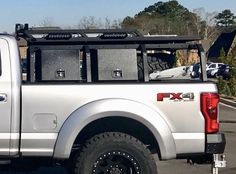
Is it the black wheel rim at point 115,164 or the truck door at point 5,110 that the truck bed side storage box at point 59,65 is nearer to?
the truck door at point 5,110

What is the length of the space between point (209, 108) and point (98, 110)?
1.27 meters

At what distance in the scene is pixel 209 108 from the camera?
6.99m

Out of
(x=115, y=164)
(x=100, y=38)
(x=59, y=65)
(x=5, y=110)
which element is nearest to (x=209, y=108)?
(x=115, y=164)

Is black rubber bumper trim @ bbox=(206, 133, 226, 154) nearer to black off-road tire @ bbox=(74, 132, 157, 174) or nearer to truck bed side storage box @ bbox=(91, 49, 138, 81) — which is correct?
black off-road tire @ bbox=(74, 132, 157, 174)

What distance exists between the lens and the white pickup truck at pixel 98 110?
694cm

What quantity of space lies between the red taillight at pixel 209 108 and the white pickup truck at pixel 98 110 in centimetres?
1

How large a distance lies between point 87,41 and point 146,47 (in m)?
→ 0.71

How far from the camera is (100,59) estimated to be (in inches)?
284

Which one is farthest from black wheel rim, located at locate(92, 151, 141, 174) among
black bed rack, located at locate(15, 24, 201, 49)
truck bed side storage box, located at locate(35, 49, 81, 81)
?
black bed rack, located at locate(15, 24, 201, 49)

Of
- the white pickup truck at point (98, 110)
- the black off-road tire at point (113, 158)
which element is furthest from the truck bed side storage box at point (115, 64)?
the black off-road tire at point (113, 158)

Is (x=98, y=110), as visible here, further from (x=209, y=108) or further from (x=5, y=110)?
(x=209, y=108)

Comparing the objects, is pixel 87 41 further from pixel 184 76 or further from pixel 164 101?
pixel 184 76

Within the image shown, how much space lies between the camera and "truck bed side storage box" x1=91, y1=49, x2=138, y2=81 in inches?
284

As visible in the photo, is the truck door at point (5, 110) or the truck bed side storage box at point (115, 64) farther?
the truck bed side storage box at point (115, 64)
